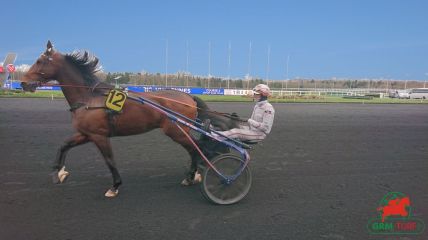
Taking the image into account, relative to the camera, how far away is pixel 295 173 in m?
6.39

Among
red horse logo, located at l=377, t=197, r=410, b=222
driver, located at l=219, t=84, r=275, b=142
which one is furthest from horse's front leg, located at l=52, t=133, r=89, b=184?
red horse logo, located at l=377, t=197, r=410, b=222

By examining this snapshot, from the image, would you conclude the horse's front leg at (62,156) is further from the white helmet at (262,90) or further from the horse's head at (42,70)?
the white helmet at (262,90)

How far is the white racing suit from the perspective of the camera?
496 centimetres

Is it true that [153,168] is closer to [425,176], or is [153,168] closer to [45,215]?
[45,215]

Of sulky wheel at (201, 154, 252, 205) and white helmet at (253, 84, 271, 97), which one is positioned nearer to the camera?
sulky wheel at (201, 154, 252, 205)

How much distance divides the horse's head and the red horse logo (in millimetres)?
4660

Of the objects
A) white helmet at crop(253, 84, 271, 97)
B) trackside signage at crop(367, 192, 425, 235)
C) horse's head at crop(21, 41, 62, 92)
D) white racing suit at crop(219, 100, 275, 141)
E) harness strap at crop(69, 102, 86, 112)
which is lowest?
trackside signage at crop(367, 192, 425, 235)

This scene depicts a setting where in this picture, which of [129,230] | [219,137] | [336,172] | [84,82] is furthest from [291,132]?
[129,230]

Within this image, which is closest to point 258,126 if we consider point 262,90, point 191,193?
point 262,90

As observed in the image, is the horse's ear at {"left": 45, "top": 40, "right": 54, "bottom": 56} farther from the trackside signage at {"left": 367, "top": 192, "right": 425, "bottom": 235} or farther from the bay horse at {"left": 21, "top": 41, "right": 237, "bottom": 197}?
the trackside signage at {"left": 367, "top": 192, "right": 425, "bottom": 235}

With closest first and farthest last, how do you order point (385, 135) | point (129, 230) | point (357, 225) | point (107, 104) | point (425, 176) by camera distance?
point (129, 230) < point (357, 225) < point (107, 104) < point (425, 176) < point (385, 135)

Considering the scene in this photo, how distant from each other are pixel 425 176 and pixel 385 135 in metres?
5.33

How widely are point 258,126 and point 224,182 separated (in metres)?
0.87

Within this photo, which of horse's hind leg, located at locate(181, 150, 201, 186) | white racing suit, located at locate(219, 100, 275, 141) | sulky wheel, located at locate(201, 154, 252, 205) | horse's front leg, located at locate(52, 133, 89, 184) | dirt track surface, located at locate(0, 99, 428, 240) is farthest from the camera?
horse's hind leg, located at locate(181, 150, 201, 186)
